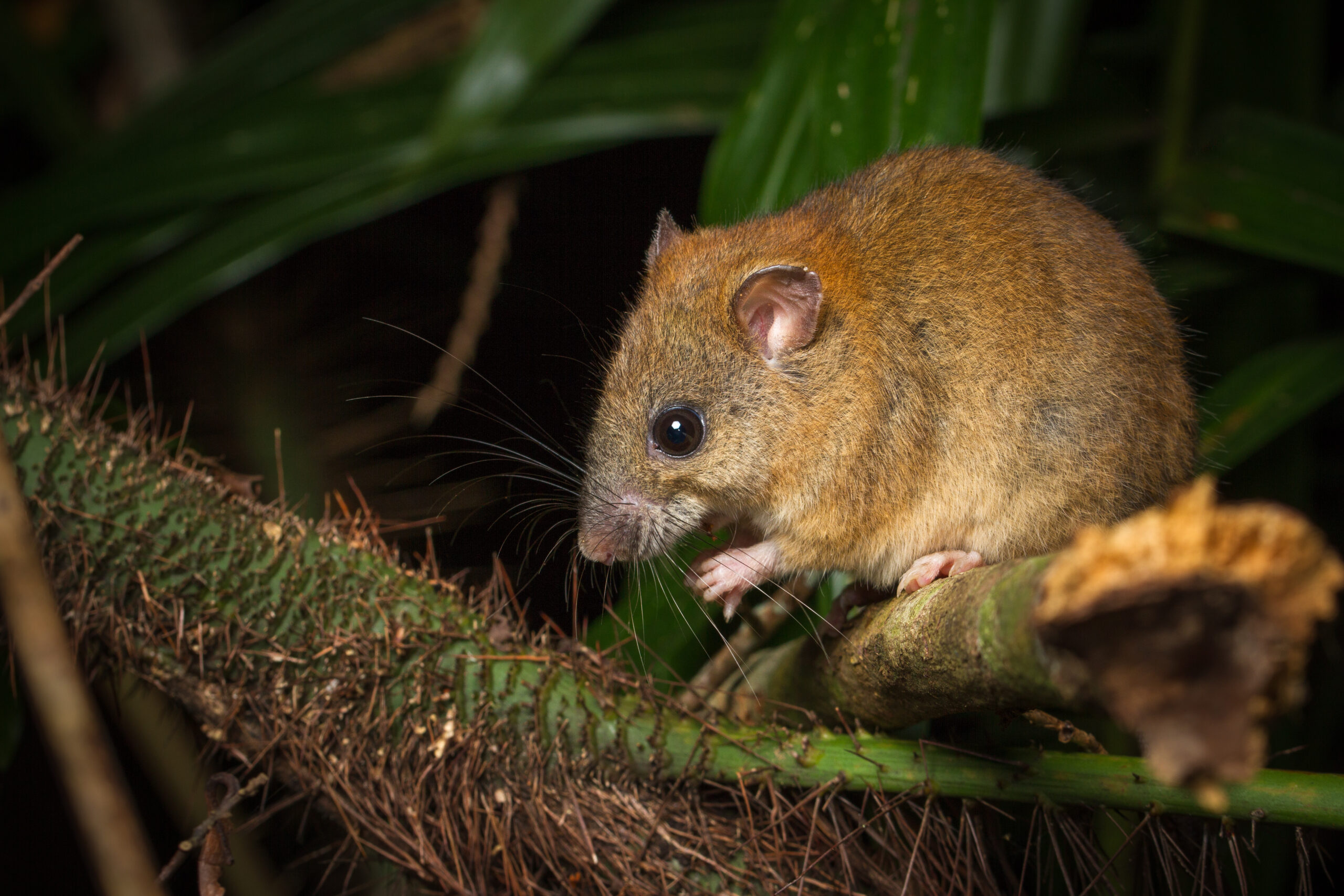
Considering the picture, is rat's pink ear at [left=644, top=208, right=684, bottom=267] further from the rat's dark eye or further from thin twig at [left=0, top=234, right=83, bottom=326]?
thin twig at [left=0, top=234, right=83, bottom=326]

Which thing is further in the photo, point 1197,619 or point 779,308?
point 779,308

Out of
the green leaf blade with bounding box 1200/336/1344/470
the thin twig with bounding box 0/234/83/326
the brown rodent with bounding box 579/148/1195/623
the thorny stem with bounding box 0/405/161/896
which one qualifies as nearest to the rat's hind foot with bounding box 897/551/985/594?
the brown rodent with bounding box 579/148/1195/623

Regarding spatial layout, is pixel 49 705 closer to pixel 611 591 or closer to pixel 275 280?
pixel 611 591

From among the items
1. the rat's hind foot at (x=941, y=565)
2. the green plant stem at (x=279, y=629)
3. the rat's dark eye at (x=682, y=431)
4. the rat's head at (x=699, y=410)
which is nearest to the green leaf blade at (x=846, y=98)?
the rat's head at (x=699, y=410)

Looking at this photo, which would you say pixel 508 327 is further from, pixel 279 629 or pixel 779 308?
pixel 279 629

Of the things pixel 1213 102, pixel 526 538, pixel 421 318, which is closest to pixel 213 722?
pixel 526 538

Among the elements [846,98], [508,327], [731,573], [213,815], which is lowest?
[213,815]

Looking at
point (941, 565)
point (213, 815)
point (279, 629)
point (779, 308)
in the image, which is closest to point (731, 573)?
point (941, 565)
